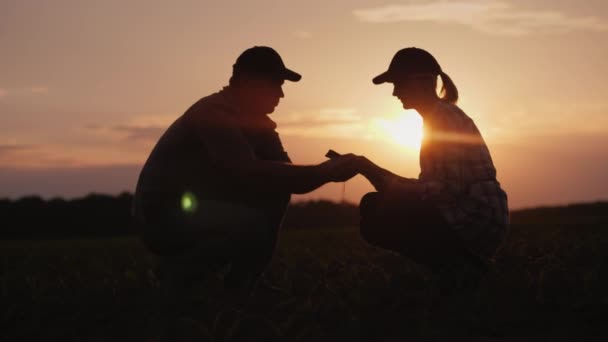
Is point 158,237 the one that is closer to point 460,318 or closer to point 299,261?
point 460,318

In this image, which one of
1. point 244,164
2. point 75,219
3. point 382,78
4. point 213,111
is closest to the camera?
point 244,164

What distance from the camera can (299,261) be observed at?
23.3ft

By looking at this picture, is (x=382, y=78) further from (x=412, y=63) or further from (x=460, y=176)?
(x=460, y=176)

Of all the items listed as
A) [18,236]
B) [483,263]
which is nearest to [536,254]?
[483,263]

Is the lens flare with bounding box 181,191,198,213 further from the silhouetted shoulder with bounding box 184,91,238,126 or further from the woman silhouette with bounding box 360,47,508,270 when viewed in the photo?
the woman silhouette with bounding box 360,47,508,270

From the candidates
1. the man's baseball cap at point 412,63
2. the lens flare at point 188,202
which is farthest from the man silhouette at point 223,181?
the man's baseball cap at point 412,63

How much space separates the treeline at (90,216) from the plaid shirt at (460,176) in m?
12.0

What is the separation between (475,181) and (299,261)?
323 centimetres

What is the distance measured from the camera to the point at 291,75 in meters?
4.63

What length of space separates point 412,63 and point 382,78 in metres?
0.34

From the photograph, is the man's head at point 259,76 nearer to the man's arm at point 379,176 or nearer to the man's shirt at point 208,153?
the man's shirt at point 208,153

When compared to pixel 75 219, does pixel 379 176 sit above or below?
above

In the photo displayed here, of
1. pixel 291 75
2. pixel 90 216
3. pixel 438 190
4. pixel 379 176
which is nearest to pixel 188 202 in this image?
pixel 291 75

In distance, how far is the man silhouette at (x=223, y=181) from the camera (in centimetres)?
422
